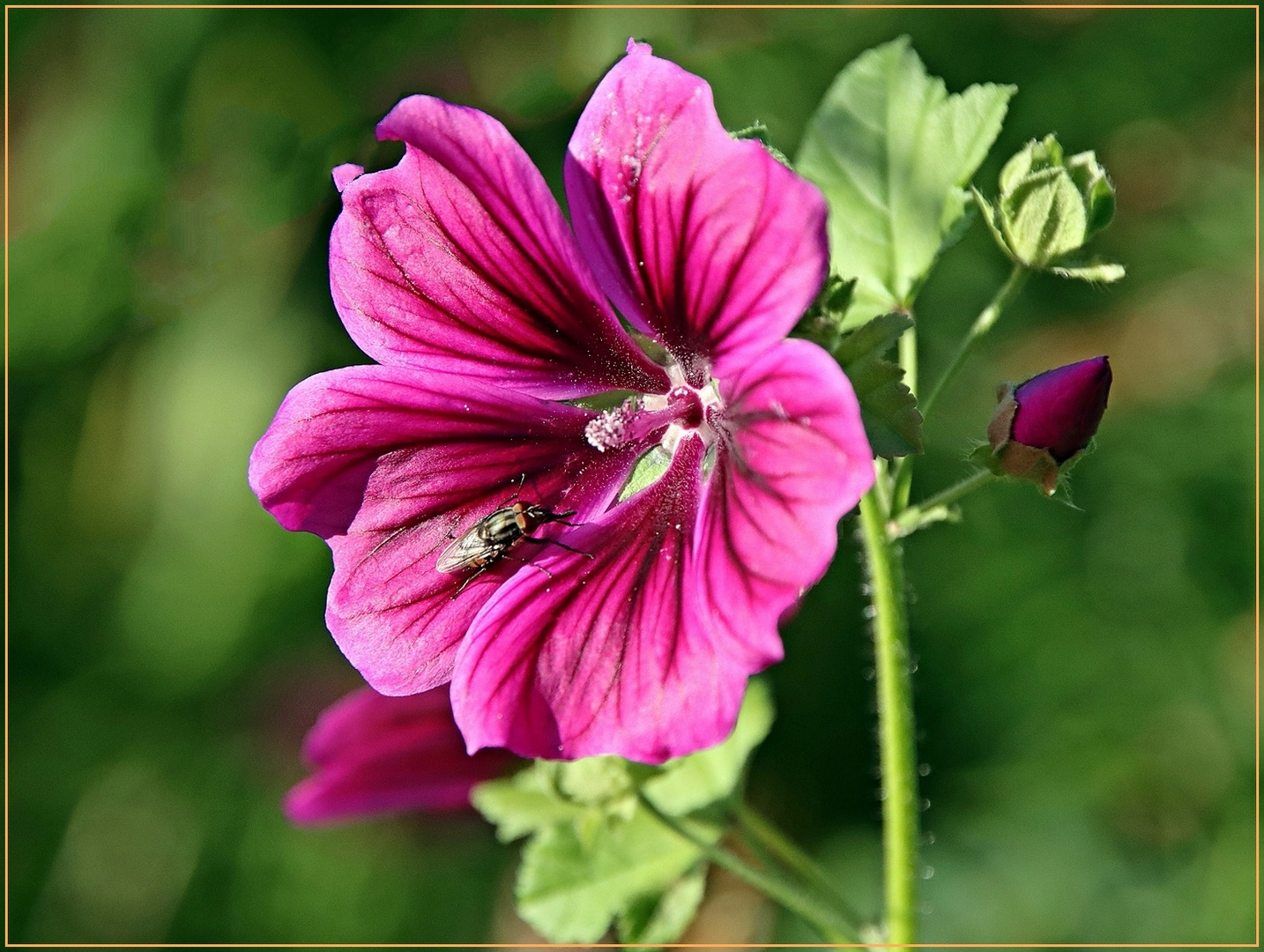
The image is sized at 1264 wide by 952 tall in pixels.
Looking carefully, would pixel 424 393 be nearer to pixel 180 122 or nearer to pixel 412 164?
pixel 412 164

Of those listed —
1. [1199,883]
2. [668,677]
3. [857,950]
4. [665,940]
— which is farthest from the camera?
[1199,883]

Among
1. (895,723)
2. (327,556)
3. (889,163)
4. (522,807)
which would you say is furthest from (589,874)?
(327,556)

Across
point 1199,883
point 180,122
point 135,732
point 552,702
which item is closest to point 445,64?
point 180,122

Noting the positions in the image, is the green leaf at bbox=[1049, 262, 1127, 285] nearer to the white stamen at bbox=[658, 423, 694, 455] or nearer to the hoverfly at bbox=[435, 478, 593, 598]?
the white stamen at bbox=[658, 423, 694, 455]

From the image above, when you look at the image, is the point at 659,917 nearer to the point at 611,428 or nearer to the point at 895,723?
the point at 895,723

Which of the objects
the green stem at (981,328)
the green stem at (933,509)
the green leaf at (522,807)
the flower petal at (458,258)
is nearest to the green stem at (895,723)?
the green stem at (933,509)

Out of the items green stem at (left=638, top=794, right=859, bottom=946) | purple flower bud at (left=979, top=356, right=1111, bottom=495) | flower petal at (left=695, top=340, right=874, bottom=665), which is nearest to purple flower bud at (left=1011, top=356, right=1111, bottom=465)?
purple flower bud at (left=979, top=356, right=1111, bottom=495)
